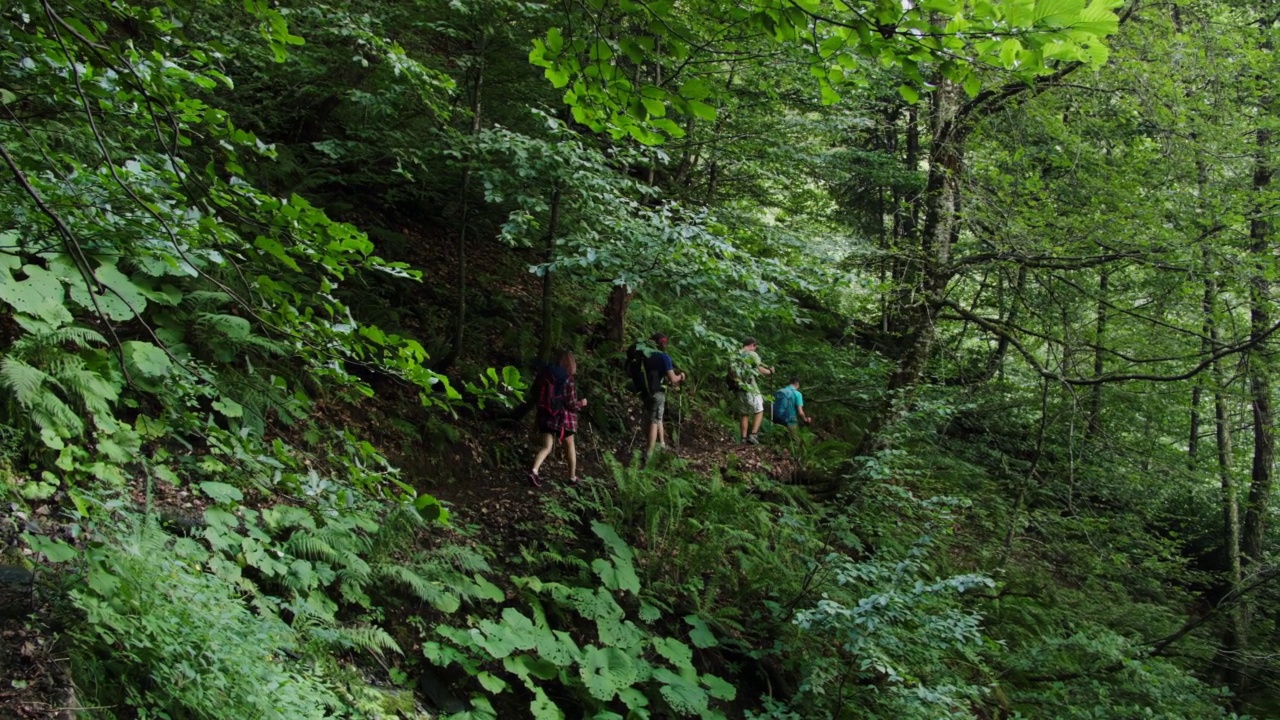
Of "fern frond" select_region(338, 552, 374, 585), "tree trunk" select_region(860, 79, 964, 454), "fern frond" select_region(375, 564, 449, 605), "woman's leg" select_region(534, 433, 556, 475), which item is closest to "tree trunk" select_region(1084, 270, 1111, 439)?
"tree trunk" select_region(860, 79, 964, 454)

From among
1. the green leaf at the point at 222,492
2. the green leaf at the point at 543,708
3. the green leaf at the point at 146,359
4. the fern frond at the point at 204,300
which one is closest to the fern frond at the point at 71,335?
the green leaf at the point at 146,359

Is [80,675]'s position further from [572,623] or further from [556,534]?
[556,534]

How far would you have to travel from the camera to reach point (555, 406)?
7535mm

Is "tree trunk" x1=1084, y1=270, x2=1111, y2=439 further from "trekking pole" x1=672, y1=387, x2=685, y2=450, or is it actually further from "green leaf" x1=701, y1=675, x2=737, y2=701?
"trekking pole" x1=672, y1=387, x2=685, y2=450

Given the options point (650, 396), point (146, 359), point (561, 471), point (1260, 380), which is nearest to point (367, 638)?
point (146, 359)

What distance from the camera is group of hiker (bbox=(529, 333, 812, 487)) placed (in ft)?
24.8

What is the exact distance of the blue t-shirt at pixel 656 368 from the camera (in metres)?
8.78

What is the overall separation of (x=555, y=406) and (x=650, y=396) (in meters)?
1.64

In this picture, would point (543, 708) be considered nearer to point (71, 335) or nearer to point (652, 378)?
point (71, 335)

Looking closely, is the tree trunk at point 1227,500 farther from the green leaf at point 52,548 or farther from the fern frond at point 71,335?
the fern frond at point 71,335

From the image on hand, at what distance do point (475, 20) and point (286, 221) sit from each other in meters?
4.99

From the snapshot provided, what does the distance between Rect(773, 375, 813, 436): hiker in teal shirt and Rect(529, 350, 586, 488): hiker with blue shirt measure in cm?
434

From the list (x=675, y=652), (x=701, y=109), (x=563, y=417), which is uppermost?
(x=701, y=109)

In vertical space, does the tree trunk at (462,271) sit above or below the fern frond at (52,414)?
above
